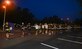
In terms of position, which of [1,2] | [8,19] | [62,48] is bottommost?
[62,48]

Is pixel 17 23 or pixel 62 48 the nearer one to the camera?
pixel 62 48

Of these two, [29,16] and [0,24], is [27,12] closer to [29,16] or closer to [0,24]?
[29,16]

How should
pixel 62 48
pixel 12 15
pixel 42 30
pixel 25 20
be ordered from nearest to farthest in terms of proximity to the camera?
pixel 62 48 → pixel 42 30 → pixel 12 15 → pixel 25 20

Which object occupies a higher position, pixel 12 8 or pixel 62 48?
pixel 12 8

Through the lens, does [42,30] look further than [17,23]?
No

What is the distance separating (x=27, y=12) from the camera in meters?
101

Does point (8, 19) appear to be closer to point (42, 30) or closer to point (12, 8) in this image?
point (12, 8)

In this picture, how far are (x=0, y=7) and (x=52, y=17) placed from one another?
279 ft

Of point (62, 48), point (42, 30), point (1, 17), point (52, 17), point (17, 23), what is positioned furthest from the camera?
point (52, 17)

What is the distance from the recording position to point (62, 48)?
51.4 feet

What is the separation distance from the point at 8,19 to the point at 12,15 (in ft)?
8.72

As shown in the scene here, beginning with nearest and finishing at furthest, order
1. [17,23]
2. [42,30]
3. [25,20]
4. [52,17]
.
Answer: [42,30]
[17,23]
[25,20]
[52,17]

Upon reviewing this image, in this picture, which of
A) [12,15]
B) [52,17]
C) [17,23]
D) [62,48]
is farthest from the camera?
[52,17]

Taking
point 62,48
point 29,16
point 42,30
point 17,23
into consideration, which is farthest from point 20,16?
point 62,48
